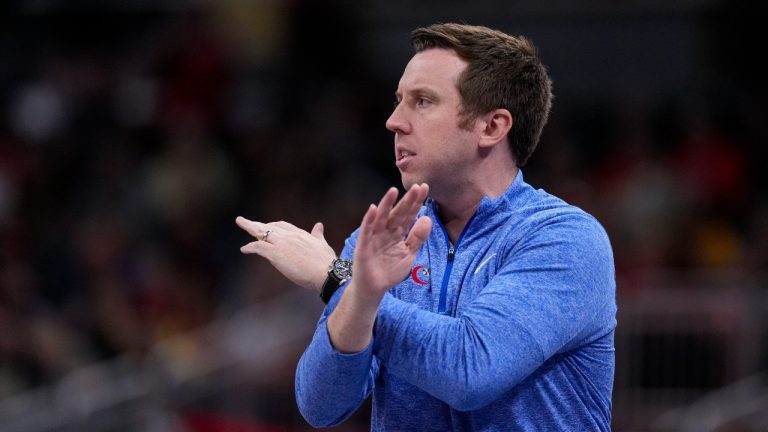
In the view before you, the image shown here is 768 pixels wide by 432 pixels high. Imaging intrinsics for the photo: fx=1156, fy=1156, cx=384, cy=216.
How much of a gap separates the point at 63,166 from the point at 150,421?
141 inches

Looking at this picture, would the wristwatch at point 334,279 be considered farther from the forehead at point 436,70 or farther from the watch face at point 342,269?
the forehead at point 436,70

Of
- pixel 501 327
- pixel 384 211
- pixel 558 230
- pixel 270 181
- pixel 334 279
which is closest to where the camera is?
pixel 384 211

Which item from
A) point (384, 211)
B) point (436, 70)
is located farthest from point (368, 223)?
point (436, 70)

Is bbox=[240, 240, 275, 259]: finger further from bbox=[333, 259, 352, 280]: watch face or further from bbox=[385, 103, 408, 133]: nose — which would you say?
bbox=[385, 103, 408, 133]: nose

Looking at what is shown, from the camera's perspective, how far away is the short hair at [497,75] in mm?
3104

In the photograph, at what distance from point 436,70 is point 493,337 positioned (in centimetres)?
78

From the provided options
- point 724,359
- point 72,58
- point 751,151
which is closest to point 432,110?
point 724,359

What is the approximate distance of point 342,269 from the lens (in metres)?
2.91

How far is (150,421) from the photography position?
6930mm

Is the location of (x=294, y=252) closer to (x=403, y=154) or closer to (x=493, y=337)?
(x=403, y=154)

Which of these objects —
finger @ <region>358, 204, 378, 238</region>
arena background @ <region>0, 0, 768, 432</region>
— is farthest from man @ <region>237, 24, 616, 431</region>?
arena background @ <region>0, 0, 768, 432</region>

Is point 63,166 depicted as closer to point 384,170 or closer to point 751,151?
point 384,170

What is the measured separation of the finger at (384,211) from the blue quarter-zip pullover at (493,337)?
9.8 inches

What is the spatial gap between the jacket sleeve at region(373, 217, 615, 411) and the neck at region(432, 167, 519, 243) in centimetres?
27
